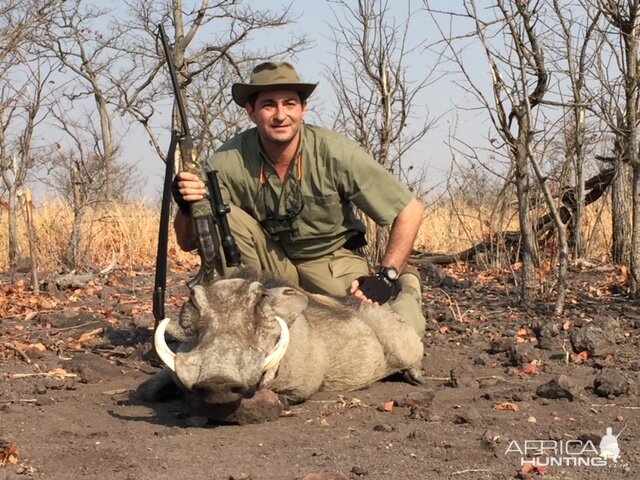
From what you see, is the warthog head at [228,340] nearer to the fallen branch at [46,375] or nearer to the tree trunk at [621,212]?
the fallen branch at [46,375]

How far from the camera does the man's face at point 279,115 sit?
5016 mm

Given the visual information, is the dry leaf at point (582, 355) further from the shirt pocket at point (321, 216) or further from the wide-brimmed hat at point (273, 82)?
the wide-brimmed hat at point (273, 82)


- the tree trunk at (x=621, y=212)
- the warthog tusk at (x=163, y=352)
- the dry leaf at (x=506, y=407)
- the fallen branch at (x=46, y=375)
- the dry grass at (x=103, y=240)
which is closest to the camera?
the warthog tusk at (x=163, y=352)

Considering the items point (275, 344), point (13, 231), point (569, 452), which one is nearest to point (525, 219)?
point (275, 344)

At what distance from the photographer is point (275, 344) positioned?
12.9ft

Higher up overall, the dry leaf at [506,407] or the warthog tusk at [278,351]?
the warthog tusk at [278,351]

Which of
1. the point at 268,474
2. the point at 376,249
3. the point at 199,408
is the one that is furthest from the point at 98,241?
the point at 268,474

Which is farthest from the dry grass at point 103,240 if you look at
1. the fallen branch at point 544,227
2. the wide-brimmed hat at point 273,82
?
the wide-brimmed hat at point 273,82

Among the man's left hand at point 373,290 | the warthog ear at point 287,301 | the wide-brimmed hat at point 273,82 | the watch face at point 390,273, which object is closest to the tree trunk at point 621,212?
the watch face at point 390,273

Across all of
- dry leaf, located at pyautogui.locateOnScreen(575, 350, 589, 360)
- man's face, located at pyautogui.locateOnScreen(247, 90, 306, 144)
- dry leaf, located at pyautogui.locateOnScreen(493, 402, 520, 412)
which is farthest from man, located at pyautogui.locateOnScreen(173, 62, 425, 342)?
dry leaf, located at pyautogui.locateOnScreen(493, 402, 520, 412)

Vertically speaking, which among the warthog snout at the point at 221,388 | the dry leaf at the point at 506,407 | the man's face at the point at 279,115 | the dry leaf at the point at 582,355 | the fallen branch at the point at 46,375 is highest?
the man's face at the point at 279,115

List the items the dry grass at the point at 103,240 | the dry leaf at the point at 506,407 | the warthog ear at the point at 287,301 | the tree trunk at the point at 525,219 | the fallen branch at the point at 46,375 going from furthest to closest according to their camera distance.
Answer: the dry grass at the point at 103,240
the tree trunk at the point at 525,219
the fallen branch at the point at 46,375
the warthog ear at the point at 287,301
the dry leaf at the point at 506,407

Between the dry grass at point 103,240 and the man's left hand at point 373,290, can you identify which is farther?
the dry grass at point 103,240

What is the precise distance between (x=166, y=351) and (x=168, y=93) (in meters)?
14.8
